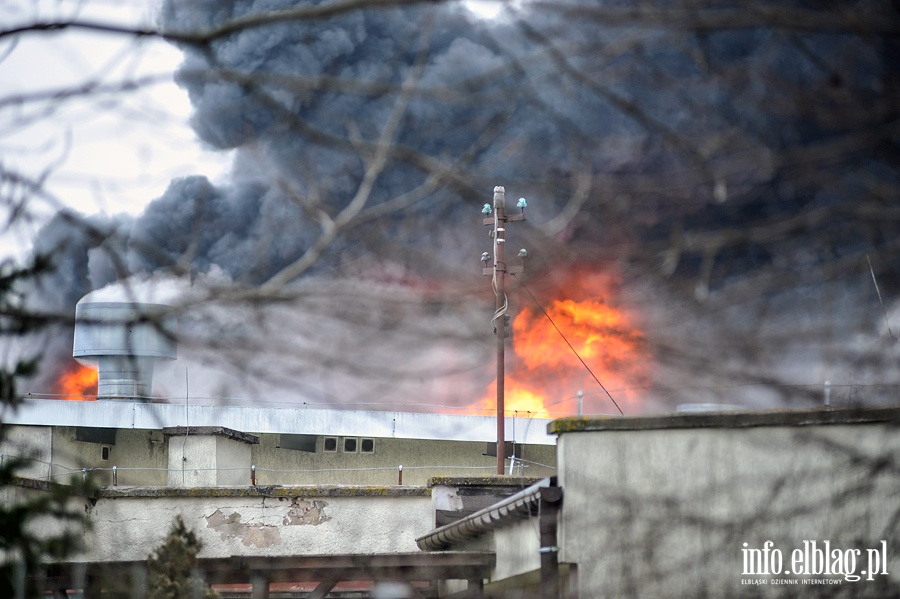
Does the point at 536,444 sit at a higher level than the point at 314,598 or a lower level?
higher

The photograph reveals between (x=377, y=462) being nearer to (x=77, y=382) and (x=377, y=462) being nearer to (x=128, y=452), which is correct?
(x=128, y=452)

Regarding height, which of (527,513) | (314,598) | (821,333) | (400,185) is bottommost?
(314,598)

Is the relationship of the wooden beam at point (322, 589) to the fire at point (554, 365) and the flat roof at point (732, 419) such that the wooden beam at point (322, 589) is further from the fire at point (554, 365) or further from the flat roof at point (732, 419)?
the fire at point (554, 365)

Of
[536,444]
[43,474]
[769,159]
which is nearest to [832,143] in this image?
[769,159]

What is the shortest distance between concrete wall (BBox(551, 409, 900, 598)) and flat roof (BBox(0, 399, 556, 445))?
47.5 ft

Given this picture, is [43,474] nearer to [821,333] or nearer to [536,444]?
[536,444]

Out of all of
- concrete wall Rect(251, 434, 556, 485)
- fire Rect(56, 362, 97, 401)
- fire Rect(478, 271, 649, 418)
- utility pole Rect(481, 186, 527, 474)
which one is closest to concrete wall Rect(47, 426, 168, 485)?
concrete wall Rect(251, 434, 556, 485)

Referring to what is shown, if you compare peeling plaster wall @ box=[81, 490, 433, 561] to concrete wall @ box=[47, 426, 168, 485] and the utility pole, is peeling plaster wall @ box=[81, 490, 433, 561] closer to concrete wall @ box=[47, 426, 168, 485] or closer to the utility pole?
the utility pole

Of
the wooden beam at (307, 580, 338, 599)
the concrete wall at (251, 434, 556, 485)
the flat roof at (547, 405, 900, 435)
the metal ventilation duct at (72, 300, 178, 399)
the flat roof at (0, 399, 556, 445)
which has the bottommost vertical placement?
the wooden beam at (307, 580, 338, 599)

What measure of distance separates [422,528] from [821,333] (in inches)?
471

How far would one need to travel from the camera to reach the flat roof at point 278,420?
23.6 metres

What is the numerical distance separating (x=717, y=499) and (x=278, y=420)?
16699 mm

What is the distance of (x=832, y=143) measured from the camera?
151 inches

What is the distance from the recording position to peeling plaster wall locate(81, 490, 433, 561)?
15484 mm
